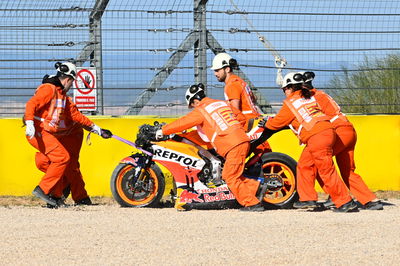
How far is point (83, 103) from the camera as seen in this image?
1340cm

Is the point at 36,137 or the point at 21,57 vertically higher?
the point at 21,57

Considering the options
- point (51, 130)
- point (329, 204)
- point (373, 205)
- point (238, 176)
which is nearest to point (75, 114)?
point (51, 130)

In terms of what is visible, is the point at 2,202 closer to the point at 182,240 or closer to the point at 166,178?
the point at 166,178

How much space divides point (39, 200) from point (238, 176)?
10.2ft

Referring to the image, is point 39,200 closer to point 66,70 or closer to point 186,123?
point 66,70

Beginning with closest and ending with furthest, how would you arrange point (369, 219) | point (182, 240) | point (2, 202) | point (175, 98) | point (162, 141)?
point (182, 240) < point (369, 219) < point (162, 141) < point (2, 202) < point (175, 98)

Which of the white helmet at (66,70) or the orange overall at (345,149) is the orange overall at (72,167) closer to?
the white helmet at (66,70)

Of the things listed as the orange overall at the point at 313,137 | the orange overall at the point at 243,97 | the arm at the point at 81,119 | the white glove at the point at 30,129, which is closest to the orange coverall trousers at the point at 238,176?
the orange overall at the point at 313,137

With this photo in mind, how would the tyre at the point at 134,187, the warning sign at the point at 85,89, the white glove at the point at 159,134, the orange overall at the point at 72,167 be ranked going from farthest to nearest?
1. the warning sign at the point at 85,89
2. the orange overall at the point at 72,167
3. the tyre at the point at 134,187
4. the white glove at the point at 159,134

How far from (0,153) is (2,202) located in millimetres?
873

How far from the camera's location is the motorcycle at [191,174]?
11164 mm

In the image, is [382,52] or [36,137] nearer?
[36,137]

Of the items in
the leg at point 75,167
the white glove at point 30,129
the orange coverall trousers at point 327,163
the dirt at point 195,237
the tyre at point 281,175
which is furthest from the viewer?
the leg at point 75,167

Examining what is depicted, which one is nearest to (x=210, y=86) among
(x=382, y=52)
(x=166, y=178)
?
(x=166, y=178)
